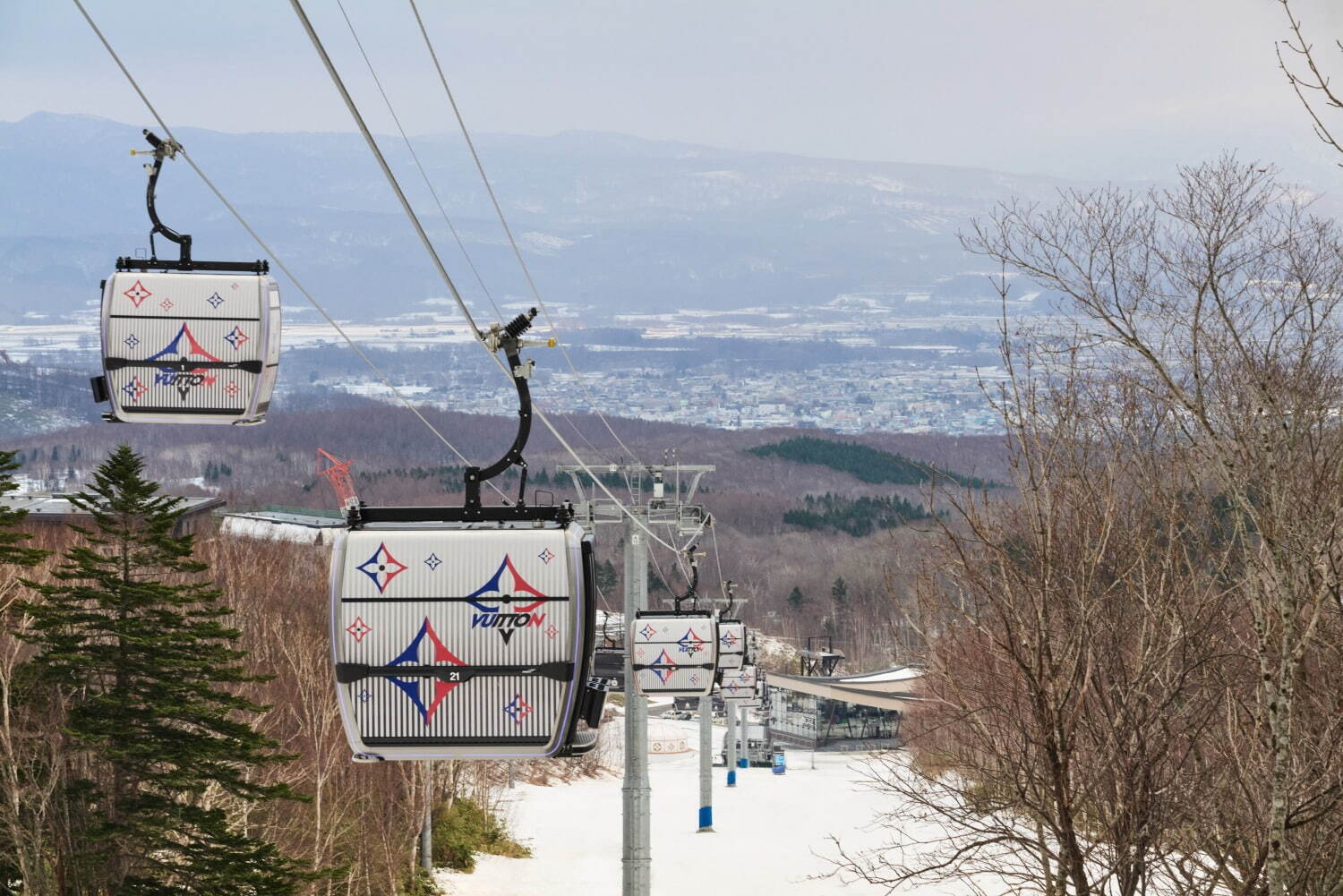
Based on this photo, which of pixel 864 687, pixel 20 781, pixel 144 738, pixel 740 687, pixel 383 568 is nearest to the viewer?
pixel 383 568

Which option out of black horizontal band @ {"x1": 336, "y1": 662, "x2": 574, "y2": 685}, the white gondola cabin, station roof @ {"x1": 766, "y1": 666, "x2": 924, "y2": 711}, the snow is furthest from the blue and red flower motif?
the snow

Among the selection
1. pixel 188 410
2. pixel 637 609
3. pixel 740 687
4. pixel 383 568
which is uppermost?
pixel 188 410

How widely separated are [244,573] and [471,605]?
4310cm

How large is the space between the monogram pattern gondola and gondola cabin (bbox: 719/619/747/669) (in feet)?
60.8

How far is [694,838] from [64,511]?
98.8 feet

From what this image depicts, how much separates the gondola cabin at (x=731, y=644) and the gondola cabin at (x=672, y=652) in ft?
19.7

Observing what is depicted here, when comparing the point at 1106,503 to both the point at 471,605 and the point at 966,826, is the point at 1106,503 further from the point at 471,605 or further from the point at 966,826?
the point at 471,605

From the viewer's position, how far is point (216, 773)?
2297 centimetres

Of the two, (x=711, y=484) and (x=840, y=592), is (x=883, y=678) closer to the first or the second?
(x=840, y=592)

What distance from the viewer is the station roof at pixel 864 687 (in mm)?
70312

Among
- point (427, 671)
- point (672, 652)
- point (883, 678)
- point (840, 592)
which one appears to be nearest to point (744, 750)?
point (883, 678)

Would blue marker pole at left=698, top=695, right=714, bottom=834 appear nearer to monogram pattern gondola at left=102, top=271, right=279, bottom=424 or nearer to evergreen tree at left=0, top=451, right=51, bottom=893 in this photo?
evergreen tree at left=0, top=451, right=51, bottom=893

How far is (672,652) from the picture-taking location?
2356cm

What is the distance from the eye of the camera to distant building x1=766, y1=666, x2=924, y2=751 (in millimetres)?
73250
